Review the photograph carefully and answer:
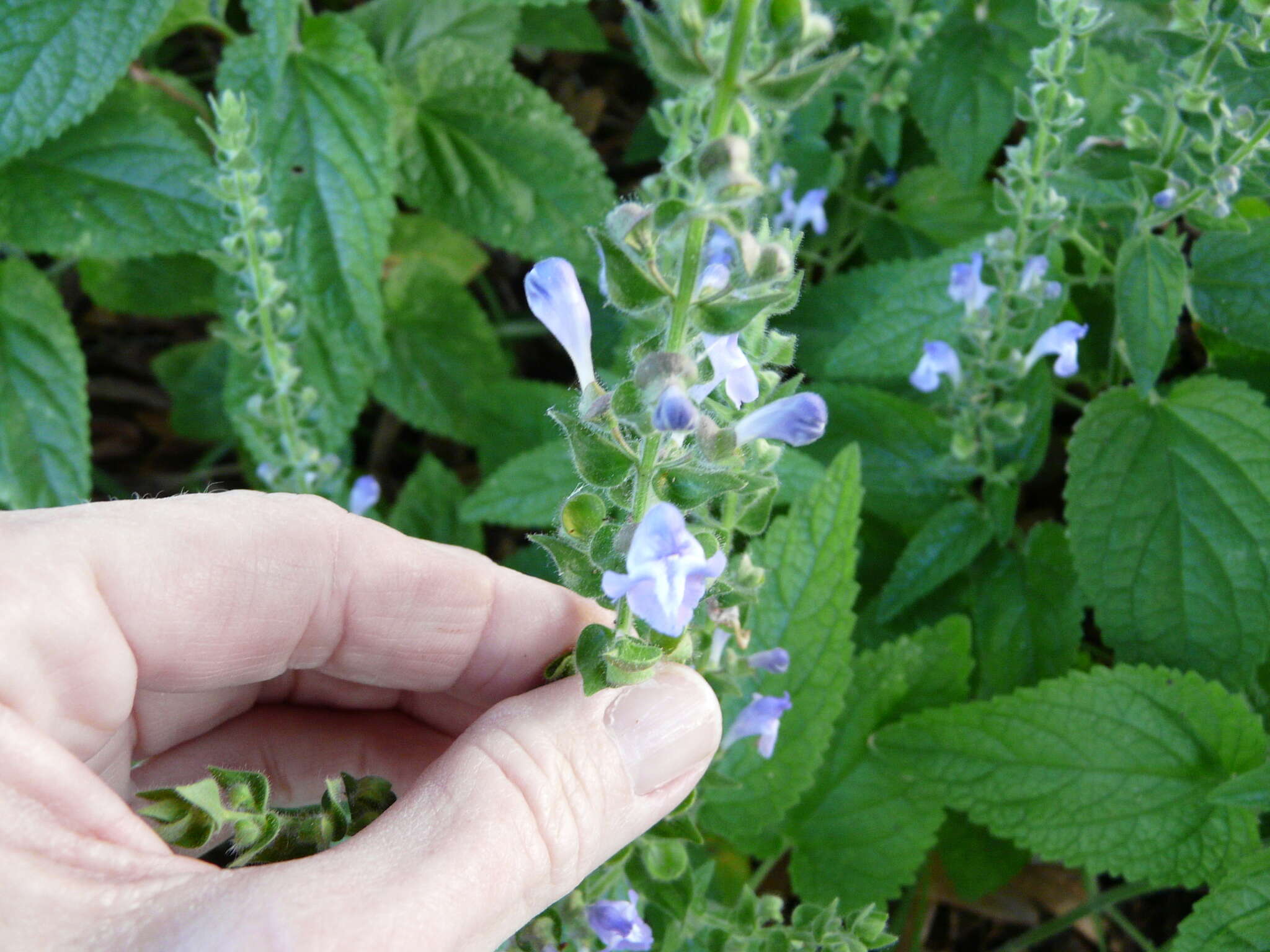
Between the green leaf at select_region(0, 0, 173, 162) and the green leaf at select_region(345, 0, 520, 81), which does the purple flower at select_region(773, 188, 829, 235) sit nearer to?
the green leaf at select_region(345, 0, 520, 81)

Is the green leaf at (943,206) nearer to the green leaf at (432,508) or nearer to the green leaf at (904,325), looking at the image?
the green leaf at (904,325)

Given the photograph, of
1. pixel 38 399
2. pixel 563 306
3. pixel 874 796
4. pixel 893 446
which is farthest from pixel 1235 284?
pixel 38 399

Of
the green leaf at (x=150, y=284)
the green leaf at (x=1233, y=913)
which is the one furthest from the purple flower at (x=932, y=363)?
the green leaf at (x=150, y=284)

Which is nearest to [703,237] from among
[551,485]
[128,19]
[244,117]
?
[244,117]

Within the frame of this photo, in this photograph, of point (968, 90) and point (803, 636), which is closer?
point (803, 636)

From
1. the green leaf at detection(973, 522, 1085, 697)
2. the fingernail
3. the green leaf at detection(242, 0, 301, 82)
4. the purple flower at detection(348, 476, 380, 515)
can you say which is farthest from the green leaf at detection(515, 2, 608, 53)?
the fingernail

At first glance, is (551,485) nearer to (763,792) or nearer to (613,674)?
(763,792)

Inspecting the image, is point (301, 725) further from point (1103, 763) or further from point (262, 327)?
point (1103, 763)

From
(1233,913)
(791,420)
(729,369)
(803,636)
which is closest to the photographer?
(729,369)
